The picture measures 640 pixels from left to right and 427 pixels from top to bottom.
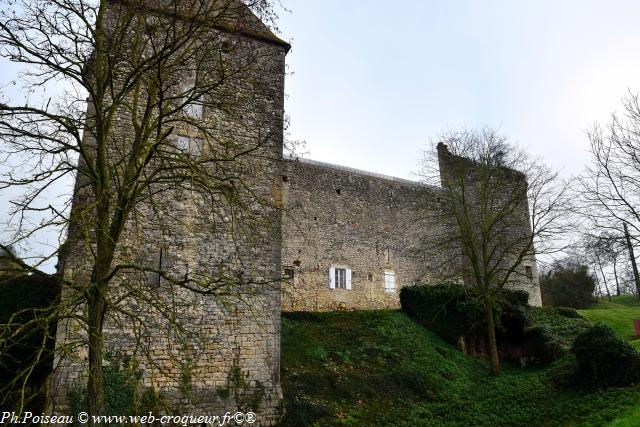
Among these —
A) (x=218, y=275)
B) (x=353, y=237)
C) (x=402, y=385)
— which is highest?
(x=353, y=237)

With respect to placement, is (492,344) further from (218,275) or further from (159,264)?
(159,264)

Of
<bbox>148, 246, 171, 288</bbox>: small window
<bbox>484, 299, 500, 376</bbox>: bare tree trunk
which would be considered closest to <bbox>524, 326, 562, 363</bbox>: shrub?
<bbox>484, 299, 500, 376</bbox>: bare tree trunk

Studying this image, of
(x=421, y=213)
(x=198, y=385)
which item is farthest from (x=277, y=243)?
(x=421, y=213)

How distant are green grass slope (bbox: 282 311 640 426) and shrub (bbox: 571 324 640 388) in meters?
0.44

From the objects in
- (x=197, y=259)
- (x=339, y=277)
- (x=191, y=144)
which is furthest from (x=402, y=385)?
(x=339, y=277)

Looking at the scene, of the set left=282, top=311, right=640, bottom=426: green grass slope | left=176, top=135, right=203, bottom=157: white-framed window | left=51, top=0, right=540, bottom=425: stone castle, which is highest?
left=176, top=135, right=203, bottom=157: white-framed window

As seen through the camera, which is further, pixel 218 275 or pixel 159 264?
pixel 159 264

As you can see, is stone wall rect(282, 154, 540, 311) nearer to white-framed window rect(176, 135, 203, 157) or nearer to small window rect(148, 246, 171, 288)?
white-framed window rect(176, 135, 203, 157)

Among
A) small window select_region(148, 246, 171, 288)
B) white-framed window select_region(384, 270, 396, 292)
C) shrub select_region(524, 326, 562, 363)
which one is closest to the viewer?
small window select_region(148, 246, 171, 288)

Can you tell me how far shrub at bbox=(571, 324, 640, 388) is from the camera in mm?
10578

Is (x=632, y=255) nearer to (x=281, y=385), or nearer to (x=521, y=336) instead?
(x=521, y=336)

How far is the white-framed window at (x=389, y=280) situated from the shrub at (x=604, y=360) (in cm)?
948

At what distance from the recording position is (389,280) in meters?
20.9

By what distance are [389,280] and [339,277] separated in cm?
247
